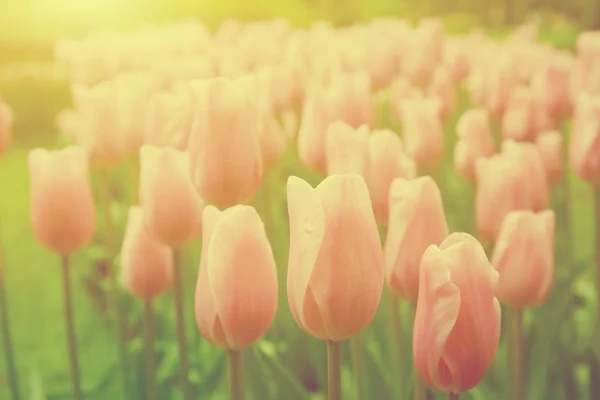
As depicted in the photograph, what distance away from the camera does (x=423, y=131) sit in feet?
5.27

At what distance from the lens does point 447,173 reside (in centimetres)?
295

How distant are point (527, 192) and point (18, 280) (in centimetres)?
229

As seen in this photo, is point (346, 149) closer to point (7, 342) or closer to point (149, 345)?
point (149, 345)

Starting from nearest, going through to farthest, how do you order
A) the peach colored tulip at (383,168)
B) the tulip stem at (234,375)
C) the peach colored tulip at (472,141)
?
the tulip stem at (234,375)
the peach colored tulip at (383,168)
the peach colored tulip at (472,141)

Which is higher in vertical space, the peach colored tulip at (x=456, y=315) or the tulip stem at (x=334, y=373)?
the peach colored tulip at (x=456, y=315)

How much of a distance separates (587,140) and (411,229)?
0.58m

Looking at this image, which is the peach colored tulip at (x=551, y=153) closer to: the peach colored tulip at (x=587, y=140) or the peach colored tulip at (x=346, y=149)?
the peach colored tulip at (x=587, y=140)

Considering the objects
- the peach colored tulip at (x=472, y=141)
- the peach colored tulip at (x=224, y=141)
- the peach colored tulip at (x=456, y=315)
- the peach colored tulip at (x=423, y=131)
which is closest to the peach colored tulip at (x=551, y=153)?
the peach colored tulip at (x=472, y=141)

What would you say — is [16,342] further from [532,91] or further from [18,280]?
[532,91]

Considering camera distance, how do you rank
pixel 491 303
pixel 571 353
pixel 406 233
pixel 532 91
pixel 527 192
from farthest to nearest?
pixel 532 91
pixel 571 353
pixel 527 192
pixel 406 233
pixel 491 303

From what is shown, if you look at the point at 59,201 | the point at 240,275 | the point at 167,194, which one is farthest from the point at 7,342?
the point at 240,275

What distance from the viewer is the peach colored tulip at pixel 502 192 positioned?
1.23 m

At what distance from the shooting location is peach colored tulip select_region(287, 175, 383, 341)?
749mm

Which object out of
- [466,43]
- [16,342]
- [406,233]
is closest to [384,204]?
[406,233]
